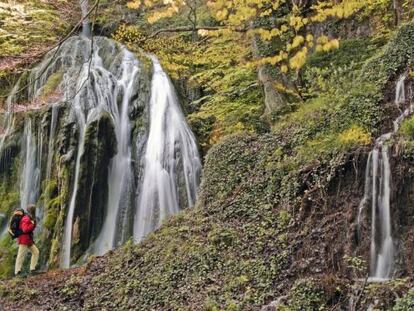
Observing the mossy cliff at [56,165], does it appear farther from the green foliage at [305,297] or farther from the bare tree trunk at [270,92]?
the green foliage at [305,297]

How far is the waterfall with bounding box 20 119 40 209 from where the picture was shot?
43.3 feet

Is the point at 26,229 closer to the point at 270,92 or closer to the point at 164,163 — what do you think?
the point at 164,163

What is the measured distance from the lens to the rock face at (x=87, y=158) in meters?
11.8

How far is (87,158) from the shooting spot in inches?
486

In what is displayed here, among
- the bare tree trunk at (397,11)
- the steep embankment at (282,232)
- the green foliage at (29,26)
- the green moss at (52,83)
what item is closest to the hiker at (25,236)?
the steep embankment at (282,232)

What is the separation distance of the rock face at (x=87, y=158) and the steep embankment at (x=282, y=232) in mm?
2683

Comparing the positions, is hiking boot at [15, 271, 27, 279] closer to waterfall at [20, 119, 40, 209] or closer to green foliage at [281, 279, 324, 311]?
waterfall at [20, 119, 40, 209]

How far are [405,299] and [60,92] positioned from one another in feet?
39.7

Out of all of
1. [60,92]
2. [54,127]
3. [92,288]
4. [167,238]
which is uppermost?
[60,92]

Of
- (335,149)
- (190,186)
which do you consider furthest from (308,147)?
(190,186)

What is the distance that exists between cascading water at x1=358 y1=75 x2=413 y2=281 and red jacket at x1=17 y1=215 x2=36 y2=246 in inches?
262

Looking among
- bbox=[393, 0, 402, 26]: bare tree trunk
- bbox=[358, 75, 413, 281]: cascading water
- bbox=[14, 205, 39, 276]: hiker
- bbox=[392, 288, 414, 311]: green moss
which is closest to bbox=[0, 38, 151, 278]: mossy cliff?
bbox=[14, 205, 39, 276]: hiker

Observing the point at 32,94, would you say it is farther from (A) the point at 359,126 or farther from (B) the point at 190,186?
(A) the point at 359,126

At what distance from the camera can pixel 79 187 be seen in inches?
474
